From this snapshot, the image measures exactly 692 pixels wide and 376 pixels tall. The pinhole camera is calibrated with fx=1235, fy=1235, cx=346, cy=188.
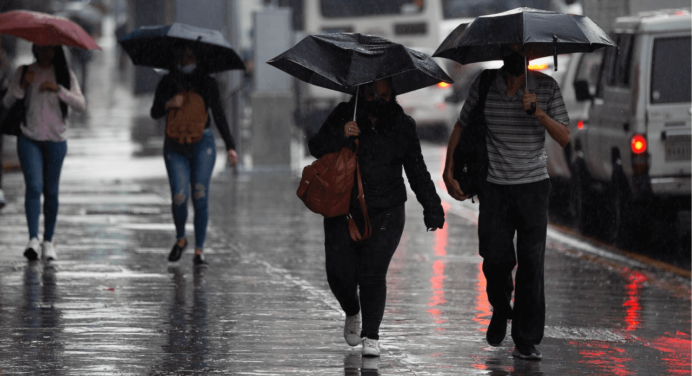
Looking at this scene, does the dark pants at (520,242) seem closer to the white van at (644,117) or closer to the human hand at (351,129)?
the human hand at (351,129)

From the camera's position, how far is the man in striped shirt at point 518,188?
6672 millimetres

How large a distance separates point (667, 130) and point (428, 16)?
787 inches

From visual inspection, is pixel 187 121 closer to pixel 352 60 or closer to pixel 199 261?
pixel 199 261

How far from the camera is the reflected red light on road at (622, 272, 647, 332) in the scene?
800cm

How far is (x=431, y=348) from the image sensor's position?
6.96 m

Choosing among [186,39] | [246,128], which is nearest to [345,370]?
[186,39]

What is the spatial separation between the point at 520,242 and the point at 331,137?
3.91 feet

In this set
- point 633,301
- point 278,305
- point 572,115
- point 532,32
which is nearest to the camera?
point 532,32

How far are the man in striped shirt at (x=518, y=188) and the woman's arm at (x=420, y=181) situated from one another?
19cm

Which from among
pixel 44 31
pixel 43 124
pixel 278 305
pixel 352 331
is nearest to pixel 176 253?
pixel 43 124

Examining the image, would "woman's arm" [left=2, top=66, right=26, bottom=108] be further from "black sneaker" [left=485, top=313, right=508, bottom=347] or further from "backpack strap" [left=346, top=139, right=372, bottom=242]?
"black sneaker" [left=485, top=313, right=508, bottom=347]

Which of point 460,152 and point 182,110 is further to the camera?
→ point 182,110

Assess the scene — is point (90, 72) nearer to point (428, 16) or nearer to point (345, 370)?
point (428, 16)

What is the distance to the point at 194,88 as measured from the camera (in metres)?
9.69
